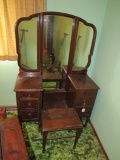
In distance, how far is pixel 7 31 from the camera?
1748mm

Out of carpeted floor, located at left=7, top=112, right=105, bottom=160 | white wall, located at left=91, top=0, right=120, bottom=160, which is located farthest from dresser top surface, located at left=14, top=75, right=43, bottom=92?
white wall, located at left=91, top=0, right=120, bottom=160

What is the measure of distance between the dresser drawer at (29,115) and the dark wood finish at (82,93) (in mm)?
A: 590

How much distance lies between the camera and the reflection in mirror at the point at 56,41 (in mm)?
1788

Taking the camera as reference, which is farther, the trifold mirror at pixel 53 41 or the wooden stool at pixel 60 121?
the trifold mirror at pixel 53 41

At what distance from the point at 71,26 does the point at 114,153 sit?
183cm

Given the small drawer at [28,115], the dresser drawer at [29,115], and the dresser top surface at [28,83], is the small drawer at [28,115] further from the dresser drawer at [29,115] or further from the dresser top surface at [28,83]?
the dresser top surface at [28,83]

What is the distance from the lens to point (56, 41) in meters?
1.89

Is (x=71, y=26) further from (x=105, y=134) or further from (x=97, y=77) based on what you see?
(x=105, y=134)

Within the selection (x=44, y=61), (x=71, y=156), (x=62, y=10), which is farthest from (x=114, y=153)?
(x=62, y=10)

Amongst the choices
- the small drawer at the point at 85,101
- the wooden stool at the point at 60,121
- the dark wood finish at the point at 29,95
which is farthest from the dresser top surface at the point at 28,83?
the small drawer at the point at 85,101

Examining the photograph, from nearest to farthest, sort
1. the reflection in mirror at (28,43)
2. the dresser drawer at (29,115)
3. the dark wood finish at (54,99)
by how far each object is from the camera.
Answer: the reflection in mirror at (28,43) → the dresser drawer at (29,115) → the dark wood finish at (54,99)

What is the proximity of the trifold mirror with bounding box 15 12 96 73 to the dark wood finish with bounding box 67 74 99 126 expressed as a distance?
235 millimetres

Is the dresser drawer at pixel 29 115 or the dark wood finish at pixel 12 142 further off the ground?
the dark wood finish at pixel 12 142

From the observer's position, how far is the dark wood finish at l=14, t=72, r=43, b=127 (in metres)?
1.77
